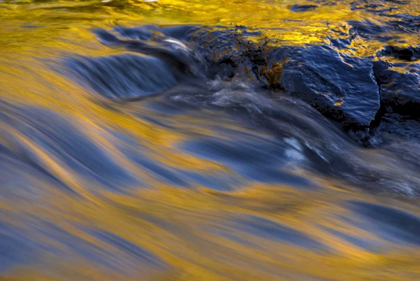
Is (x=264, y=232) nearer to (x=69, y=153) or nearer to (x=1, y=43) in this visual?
(x=69, y=153)

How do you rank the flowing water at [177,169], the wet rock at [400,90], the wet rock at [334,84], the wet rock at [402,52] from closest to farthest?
the flowing water at [177,169]
the wet rock at [334,84]
the wet rock at [400,90]
the wet rock at [402,52]

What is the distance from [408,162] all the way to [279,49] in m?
1.94

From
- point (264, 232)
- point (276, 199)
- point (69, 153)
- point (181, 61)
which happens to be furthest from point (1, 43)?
point (264, 232)

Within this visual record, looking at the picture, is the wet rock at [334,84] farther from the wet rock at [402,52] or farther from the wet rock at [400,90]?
the wet rock at [402,52]

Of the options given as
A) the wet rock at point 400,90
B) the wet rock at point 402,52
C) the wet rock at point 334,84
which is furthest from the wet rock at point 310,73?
the wet rock at point 402,52

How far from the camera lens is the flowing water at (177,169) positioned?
90.7 inches

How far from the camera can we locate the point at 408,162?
450cm

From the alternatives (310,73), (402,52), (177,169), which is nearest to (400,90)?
(310,73)

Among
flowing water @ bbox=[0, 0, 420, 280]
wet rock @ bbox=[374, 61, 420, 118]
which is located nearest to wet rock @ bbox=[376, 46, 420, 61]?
flowing water @ bbox=[0, 0, 420, 280]

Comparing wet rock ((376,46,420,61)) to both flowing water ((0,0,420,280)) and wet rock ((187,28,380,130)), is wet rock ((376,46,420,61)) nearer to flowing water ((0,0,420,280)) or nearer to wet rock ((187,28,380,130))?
flowing water ((0,0,420,280))

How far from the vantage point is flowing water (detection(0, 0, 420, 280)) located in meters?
2.30

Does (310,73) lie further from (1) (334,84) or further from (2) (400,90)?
(2) (400,90)

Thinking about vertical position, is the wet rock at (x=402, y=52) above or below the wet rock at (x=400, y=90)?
above

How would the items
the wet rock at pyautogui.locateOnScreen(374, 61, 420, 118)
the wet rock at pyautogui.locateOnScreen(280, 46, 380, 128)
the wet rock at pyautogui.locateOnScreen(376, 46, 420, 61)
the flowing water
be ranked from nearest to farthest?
the flowing water
the wet rock at pyautogui.locateOnScreen(280, 46, 380, 128)
the wet rock at pyautogui.locateOnScreen(374, 61, 420, 118)
the wet rock at pyautogui.locateOnScreen(376, 46, 420, 61)
